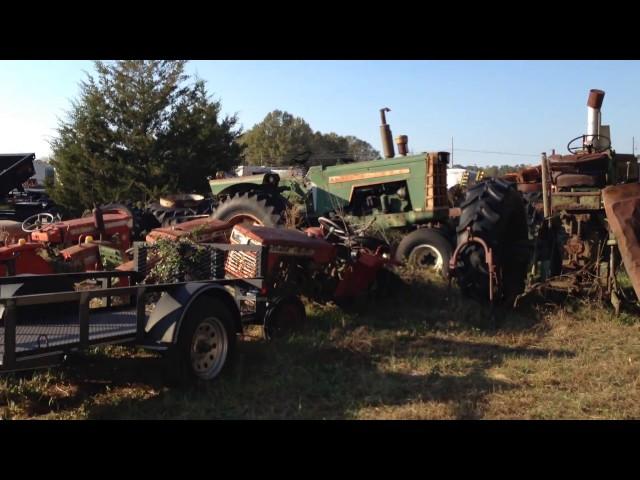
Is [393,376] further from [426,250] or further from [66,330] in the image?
[426,250]

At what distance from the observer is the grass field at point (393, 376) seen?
4.24 metres

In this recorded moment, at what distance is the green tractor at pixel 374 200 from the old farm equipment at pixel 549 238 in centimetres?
142

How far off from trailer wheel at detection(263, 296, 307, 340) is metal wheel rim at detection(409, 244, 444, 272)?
2846 millimetres

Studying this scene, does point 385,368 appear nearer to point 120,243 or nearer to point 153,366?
point 153,366

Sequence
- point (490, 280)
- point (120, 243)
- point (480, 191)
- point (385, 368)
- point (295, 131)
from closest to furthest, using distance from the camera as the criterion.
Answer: point (385, 368) → point (490, 280) → point (480, 191) → point (120, 243) → point (295, 131)

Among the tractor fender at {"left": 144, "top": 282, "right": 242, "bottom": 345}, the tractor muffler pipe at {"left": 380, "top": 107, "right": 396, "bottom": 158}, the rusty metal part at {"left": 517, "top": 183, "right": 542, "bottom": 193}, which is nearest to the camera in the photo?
the tractor fender at {"left": 144, "top": 282, "right": 242, "bottom": 345}

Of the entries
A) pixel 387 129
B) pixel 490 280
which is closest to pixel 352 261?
pixel 490 280

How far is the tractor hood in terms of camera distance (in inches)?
529

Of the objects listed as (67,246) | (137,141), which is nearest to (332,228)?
(67,246)

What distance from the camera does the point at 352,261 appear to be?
711 centimetres

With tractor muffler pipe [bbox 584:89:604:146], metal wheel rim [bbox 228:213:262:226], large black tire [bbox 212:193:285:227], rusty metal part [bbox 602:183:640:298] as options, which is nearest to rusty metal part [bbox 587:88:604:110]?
tractor muffler pipe [bbox 584:89:604:146]

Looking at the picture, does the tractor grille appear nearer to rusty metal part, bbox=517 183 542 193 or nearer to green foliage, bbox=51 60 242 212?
rusty metal part, bbox=517 183 542 193

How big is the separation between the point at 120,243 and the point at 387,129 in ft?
15.7

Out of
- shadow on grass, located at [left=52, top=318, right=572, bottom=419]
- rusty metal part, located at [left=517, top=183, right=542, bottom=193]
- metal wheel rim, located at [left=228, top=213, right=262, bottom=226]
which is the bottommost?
shadow on grass, located at [left=52, top=318, right=572, bottom=419]
